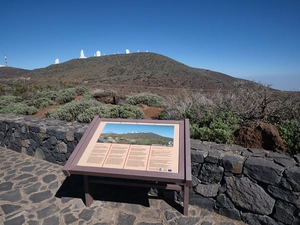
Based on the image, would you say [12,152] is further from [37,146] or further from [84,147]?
[84,147]

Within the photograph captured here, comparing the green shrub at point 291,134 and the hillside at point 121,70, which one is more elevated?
the hillside at point 121,70

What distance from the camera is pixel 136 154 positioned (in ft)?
9.24

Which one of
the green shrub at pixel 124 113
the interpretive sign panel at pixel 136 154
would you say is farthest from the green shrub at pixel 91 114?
the interpretive sign panel at pixel 136 154

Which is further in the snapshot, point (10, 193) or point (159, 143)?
point (10, 193)

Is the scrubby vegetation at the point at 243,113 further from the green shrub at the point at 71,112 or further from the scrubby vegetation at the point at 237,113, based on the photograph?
the green shrub at the point at 71,112

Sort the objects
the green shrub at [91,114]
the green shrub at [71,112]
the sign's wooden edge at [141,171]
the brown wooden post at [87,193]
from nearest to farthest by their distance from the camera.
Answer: the sign's wooden edge at [141,171] < the brown wooden post at [87,193] < the green shrub at [91,114] < the green shrub at [71,112]

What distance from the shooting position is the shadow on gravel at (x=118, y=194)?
3387 mm

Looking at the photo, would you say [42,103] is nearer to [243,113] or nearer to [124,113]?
[124,113]

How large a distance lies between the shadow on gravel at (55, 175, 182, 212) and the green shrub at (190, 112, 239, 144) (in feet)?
3.65

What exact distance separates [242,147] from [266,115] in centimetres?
140

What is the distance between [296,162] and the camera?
2729 mm

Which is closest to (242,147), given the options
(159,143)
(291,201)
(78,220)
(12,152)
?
(291,201)

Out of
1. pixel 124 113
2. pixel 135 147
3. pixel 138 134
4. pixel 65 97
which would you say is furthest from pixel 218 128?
pixel 65 97

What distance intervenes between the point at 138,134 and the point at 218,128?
1.60 metres
